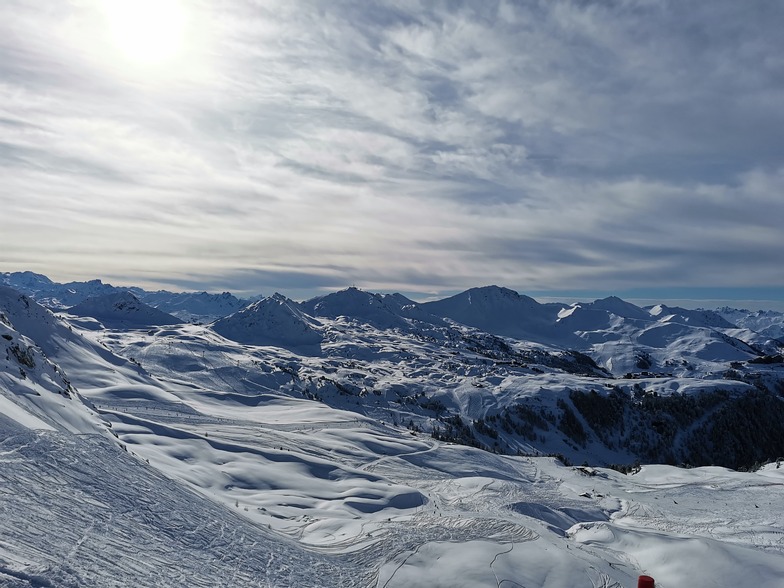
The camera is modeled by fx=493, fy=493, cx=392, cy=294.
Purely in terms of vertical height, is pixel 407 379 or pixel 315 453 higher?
pixel 315 453

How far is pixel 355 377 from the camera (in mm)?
175375

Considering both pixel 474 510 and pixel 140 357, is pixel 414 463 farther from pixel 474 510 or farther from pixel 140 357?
pixel 140 357

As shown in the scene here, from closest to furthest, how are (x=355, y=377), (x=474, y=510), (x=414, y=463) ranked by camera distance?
(x=474, y=510) → (x=414, y=463) → (x=355, y=377)

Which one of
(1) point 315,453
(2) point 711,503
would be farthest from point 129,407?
(2) point 711,503

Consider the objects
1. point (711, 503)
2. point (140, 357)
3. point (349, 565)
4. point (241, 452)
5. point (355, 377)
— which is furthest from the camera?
point (355, 377)

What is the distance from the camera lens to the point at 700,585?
63.4 ft

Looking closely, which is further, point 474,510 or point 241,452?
point 241,452

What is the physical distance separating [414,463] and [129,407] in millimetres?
36955

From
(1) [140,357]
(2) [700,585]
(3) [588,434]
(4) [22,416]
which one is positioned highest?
(4) [22,416]

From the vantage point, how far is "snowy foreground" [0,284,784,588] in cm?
1439

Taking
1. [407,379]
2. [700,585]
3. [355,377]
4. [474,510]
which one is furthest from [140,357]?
[700,585]

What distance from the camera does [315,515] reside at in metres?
27.1

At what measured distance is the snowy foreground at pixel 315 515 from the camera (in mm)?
14391

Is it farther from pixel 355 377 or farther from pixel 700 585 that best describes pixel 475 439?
pixel 700 585
